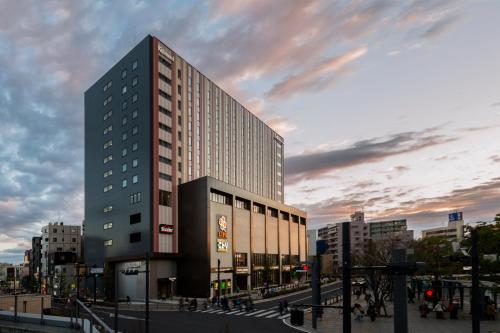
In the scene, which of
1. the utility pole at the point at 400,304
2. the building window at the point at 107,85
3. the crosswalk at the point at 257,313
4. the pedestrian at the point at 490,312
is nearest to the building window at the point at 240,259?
the crosswalk at the point at 257,313

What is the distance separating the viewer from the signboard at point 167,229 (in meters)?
82.0

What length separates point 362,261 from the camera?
7706 centimetres

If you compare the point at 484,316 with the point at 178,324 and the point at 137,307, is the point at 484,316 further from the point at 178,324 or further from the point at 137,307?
the point at 137,307

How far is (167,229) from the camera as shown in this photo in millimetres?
83188

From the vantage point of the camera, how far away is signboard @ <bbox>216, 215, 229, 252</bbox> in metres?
85.7

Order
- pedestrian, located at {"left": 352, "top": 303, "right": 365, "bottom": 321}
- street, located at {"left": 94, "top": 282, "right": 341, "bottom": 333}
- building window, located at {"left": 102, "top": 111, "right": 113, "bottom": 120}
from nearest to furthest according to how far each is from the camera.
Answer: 1. street, located at {"left": 94, "top": 282, "right": 341, "bottom": 333}
2. pedestrian, located at {"left": 352, "top": 303, "right": 365, "bottom": 321}
3. building window, located at {"left": 102, "top": 111, "right": 113, "bottom": 120}

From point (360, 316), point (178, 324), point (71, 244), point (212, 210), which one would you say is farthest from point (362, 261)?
point (71, 244)

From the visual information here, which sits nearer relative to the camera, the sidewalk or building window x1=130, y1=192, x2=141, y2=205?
the sidewalk

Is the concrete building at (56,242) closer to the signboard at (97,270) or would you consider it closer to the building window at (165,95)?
the signboard at (97,270)

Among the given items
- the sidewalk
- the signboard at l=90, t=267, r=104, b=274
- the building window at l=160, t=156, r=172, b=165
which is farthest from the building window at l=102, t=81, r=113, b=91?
the sidewalk

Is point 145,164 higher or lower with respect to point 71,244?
higher

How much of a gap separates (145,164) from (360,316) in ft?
177

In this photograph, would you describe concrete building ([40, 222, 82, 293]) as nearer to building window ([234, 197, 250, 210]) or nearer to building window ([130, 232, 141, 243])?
building window ([130, 232, 141, 243])

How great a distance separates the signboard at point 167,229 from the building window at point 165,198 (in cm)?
416
